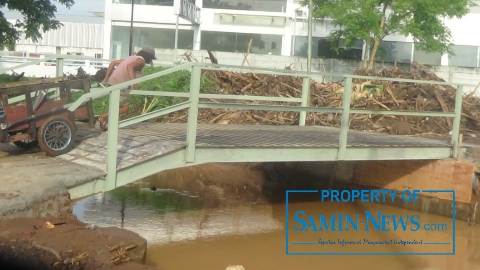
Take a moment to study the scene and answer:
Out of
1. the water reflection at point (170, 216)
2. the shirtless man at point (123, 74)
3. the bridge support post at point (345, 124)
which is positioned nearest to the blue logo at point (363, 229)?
the water reflection at point (170, 216)

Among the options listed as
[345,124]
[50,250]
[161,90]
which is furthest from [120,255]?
[161,90]

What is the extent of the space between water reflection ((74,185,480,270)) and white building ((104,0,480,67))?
1923 centimetres

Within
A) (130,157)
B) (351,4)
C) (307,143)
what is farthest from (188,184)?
(351,4)

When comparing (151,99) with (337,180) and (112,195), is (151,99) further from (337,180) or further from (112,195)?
(337,180)

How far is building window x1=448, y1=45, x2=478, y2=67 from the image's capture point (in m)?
28.3

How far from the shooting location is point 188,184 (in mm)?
12273

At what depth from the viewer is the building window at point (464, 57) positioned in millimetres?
28281

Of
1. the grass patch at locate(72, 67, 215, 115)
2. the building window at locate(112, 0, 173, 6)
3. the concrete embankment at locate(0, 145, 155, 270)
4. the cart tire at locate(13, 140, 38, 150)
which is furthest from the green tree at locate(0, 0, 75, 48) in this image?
the building window at locate(112, 0, 173, 6)

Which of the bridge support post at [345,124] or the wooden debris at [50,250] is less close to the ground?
the bridge support post at [345,124]

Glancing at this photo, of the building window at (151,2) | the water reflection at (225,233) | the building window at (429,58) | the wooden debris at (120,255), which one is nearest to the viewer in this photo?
the wooden debris at (120,255)

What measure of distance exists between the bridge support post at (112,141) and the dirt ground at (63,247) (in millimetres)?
771

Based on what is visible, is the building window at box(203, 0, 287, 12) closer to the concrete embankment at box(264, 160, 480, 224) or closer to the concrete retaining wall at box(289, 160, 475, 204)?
the concrete embankment at box(264, 160, 480, 224)

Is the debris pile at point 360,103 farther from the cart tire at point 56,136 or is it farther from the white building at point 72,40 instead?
the white building at point 72,40

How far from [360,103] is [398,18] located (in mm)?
8746
